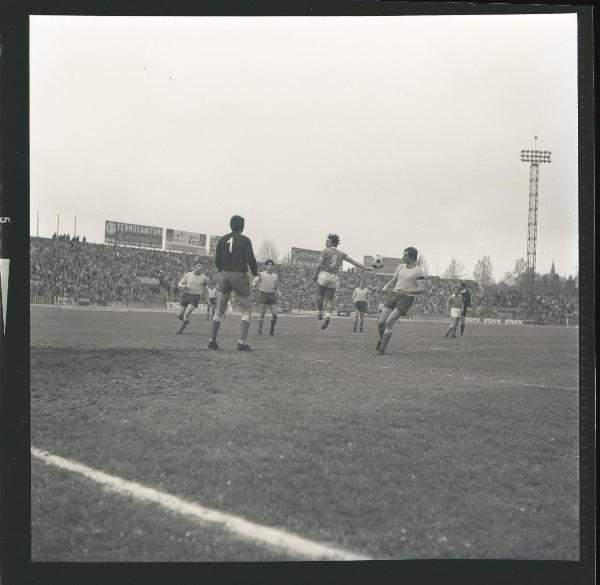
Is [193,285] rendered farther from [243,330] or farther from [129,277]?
[129,277]

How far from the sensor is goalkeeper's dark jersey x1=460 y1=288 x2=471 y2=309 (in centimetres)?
1121

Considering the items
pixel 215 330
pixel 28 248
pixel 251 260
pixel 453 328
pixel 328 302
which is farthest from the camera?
pixel 453 328

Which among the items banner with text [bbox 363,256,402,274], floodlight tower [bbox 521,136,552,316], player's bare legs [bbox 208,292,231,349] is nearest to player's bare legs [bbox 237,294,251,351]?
player's bare legs [bbox 208,292,231,349]

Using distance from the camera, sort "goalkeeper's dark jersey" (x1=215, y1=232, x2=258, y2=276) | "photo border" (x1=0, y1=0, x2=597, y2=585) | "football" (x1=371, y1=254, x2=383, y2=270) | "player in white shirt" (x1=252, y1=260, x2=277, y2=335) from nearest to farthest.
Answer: "photo border" (x1=0, y1=0, x2=597, y2=585) < "goalkeeper's dark jersey" (x1=215, y1=232, x2=258, y2=276) < "football" (x1=371, y1=254, x2=383, y2=270) < "player in white shirt" (x1=252, y1=260, x2=277, y2=335)

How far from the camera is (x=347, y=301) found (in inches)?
429

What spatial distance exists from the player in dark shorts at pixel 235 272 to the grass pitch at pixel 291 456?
88cm

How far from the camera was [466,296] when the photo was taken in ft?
39.2

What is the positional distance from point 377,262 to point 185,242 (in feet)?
7.44

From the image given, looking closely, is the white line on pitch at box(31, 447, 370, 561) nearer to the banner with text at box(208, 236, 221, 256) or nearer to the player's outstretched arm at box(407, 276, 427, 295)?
the banner with text at box(208, 236, 221, 256)

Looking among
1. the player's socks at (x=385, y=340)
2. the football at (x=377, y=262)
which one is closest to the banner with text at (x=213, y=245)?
the football at (x=377, y=262)

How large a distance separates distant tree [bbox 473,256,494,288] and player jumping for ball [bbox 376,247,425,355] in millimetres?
756

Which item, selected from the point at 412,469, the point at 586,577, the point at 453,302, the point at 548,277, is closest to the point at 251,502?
the point at 412,469

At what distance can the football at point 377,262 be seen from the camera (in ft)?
17.8

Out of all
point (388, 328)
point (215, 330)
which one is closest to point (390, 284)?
point (388, 328)
